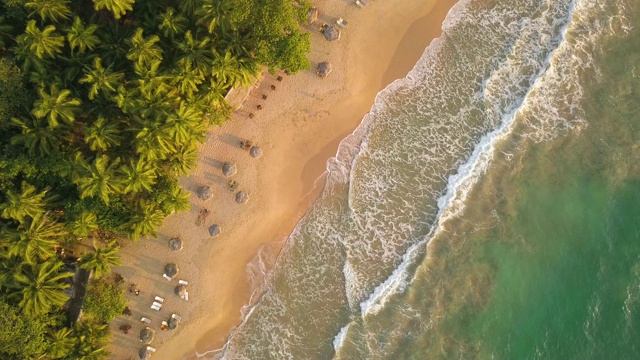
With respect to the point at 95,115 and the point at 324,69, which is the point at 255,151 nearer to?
the point at 324,69

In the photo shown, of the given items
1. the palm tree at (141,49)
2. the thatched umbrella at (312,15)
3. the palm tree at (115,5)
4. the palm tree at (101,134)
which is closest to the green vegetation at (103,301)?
Result: the palm tree at (101,134)

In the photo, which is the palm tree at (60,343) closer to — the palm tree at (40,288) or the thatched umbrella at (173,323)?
the palm tree at (40,288)

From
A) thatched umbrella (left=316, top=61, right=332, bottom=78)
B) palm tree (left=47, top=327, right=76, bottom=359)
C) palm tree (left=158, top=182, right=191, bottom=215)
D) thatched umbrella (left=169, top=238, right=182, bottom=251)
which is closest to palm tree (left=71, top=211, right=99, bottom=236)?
palm tree (left=158, top=182, right=191, bottom=215)

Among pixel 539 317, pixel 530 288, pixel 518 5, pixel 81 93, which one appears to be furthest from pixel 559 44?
pixel 81 93

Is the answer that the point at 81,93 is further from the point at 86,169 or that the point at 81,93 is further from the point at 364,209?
the point at 364,209

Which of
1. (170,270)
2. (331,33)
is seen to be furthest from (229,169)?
(331,33)

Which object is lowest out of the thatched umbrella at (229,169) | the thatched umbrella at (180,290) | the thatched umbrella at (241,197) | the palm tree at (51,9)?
the thatched umbrella at (180,290)
